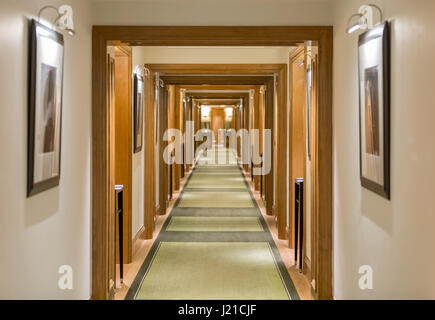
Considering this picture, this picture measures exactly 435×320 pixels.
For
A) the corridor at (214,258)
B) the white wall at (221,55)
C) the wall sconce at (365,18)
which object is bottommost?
the corridor at (214,258)

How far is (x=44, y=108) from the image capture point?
2.95 metres

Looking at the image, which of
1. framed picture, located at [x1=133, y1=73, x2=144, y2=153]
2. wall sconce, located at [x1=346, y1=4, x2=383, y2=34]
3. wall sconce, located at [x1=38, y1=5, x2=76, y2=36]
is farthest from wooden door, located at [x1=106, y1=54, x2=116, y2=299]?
wall sconce, located at [x1=346, y1=4, x2=383, y2=34]

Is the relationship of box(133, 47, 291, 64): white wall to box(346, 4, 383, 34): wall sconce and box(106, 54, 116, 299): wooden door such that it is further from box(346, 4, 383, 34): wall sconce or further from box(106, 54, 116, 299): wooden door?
box(346, 4, 383, 34): wall sconce

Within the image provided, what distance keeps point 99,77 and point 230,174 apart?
13245mm

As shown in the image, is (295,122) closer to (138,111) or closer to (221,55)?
(221,55)

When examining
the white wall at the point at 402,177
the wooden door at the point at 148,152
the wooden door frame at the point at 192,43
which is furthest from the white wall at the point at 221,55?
the white wall at the point at 402,177

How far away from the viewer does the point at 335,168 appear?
4.22 m

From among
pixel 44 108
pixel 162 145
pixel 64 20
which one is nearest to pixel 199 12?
pixel 64 20

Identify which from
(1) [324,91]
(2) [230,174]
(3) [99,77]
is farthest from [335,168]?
(2) [230,174]

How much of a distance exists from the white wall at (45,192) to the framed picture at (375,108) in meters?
1.94

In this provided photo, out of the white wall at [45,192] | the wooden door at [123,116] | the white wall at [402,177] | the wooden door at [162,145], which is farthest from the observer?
the wooden door at [162,145]

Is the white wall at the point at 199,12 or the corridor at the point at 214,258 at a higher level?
the white wall at the point at 199,12

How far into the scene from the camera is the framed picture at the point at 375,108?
9.24 ft

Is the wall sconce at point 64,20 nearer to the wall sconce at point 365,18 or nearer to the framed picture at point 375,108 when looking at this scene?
the wall sconce at point 365,18
